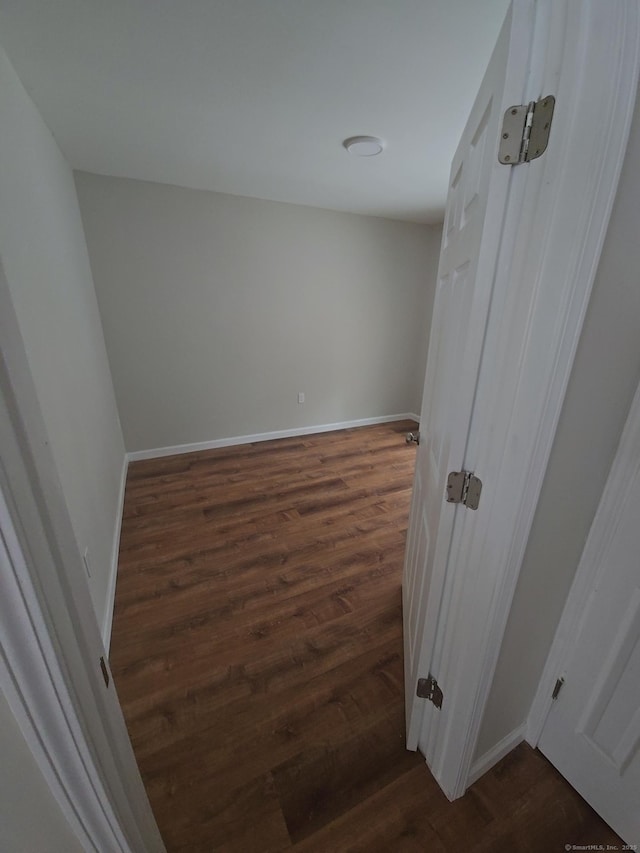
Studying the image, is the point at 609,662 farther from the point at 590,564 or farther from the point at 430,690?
the point at 430,690

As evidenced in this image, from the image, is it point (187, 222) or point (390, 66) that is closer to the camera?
point (390, 66)

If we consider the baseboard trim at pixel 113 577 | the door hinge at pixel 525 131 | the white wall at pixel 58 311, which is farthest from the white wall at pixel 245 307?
the door hinge at pixel 525 131

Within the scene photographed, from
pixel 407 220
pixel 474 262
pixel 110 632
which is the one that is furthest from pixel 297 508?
pixel 407 220

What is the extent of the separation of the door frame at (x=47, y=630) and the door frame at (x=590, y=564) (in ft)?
3.63

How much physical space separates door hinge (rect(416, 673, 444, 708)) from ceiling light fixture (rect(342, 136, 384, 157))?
2419mm

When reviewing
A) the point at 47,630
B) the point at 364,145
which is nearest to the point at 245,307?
the point at 364,145

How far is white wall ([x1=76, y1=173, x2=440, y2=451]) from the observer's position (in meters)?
2.67

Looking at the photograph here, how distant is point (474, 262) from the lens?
72cm

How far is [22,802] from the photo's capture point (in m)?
0.42

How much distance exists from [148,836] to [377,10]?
87.6 inches

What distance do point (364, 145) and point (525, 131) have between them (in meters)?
1.61

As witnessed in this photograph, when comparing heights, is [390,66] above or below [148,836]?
above

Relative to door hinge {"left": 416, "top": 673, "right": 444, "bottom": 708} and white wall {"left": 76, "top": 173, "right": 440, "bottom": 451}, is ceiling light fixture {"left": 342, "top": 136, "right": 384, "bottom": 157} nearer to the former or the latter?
white wall {"left": 76, "top": 173, "right": 440, "bottom": 451}

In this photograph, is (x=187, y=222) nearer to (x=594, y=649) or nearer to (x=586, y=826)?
(x=594, y=649)
